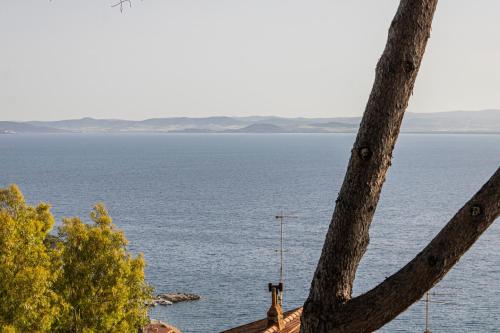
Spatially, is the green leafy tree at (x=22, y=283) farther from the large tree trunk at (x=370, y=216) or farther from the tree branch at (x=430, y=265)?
the tree branch at (x=430, y=265)

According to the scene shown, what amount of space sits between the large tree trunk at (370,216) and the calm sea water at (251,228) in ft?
133

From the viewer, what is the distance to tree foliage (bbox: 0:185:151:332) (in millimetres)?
15914

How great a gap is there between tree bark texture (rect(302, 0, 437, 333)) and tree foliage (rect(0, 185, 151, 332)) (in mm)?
12220

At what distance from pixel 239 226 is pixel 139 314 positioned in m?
61.4

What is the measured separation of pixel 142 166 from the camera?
17600 centimetres

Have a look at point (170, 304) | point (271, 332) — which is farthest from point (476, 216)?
point (170, 304)

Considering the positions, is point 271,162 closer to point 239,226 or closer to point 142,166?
point 142,166

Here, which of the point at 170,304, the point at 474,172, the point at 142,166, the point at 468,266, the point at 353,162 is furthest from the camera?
the point at 142,166

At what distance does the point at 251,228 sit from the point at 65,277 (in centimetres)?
6134

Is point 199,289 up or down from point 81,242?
down

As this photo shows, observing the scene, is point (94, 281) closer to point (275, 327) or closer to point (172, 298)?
point (275, 327)

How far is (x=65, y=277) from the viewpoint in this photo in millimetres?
18562

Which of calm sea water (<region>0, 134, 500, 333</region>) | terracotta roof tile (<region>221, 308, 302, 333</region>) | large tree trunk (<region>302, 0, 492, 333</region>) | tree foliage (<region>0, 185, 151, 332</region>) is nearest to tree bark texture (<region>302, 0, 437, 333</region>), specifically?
large tree trunk (<region>302, 0, 492, 333</region>)

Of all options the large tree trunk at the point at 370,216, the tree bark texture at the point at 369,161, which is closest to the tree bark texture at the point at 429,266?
the large tree trunk at the point at 370,216
